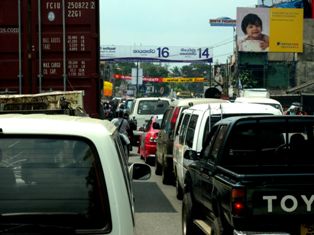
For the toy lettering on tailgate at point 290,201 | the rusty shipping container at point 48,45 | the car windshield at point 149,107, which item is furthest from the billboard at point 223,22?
the toy lettering on tailgate at point 290,201

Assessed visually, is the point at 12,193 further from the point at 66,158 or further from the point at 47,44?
the point at 47,44

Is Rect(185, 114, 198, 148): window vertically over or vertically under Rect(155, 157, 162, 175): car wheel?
over

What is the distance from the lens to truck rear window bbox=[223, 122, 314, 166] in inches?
266

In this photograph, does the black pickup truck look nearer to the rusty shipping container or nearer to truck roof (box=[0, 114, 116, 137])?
truck roof (box=[0, 114, 116, 137])

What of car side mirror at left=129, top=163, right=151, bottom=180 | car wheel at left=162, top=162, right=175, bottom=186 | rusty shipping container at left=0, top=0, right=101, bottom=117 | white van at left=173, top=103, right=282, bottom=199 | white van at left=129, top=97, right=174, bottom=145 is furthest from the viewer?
white van at left=129, top=97, right=174, bottom=145

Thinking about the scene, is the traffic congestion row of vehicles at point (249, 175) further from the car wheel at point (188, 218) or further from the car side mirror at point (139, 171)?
the car side mirror at point (139, 171)

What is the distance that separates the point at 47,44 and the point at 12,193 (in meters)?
8.27

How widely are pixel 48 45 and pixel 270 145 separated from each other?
5656 mm

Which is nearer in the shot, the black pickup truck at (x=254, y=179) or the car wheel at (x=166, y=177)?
the black pickup truck at (x=254, y=179)

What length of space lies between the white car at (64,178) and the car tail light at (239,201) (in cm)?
192

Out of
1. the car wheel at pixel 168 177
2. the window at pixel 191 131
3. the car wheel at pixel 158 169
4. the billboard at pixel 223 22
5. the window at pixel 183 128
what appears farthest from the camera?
the billboard at pixel 223 22

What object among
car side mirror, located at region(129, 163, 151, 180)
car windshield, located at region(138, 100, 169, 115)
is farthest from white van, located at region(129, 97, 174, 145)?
car side mirror, located at region(129, 163, 151, 180)

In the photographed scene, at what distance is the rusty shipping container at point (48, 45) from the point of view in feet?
36.9

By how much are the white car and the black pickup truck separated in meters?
2.00
